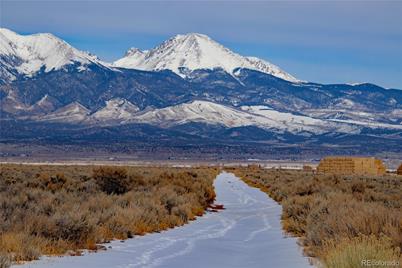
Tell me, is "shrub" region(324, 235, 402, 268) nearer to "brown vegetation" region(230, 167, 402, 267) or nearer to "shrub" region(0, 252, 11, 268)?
"brown vegetation" region(230, 167, 402, 267)

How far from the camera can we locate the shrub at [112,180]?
27.6 meters

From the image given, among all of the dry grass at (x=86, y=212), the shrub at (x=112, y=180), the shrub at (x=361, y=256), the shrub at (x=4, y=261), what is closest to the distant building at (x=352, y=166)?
the dry grass at (x=86, y=212)

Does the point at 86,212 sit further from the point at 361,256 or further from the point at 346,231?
the point at 361,256

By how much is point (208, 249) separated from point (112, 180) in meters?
12.4

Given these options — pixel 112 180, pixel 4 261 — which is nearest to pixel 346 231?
pixel 4 261

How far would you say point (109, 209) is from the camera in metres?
19.4

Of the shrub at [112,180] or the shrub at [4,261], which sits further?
the shrub at [112,180]

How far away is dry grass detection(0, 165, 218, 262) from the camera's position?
14039 millimetres

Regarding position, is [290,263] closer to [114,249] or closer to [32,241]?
[114,249]

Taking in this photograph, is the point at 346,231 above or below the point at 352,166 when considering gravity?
below

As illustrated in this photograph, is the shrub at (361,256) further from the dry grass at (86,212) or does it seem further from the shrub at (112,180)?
the shrub at (112,180)

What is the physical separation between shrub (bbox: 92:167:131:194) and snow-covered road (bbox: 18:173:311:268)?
459 centimetres

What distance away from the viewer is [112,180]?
2802 centimetres

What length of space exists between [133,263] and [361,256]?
4.73 m
